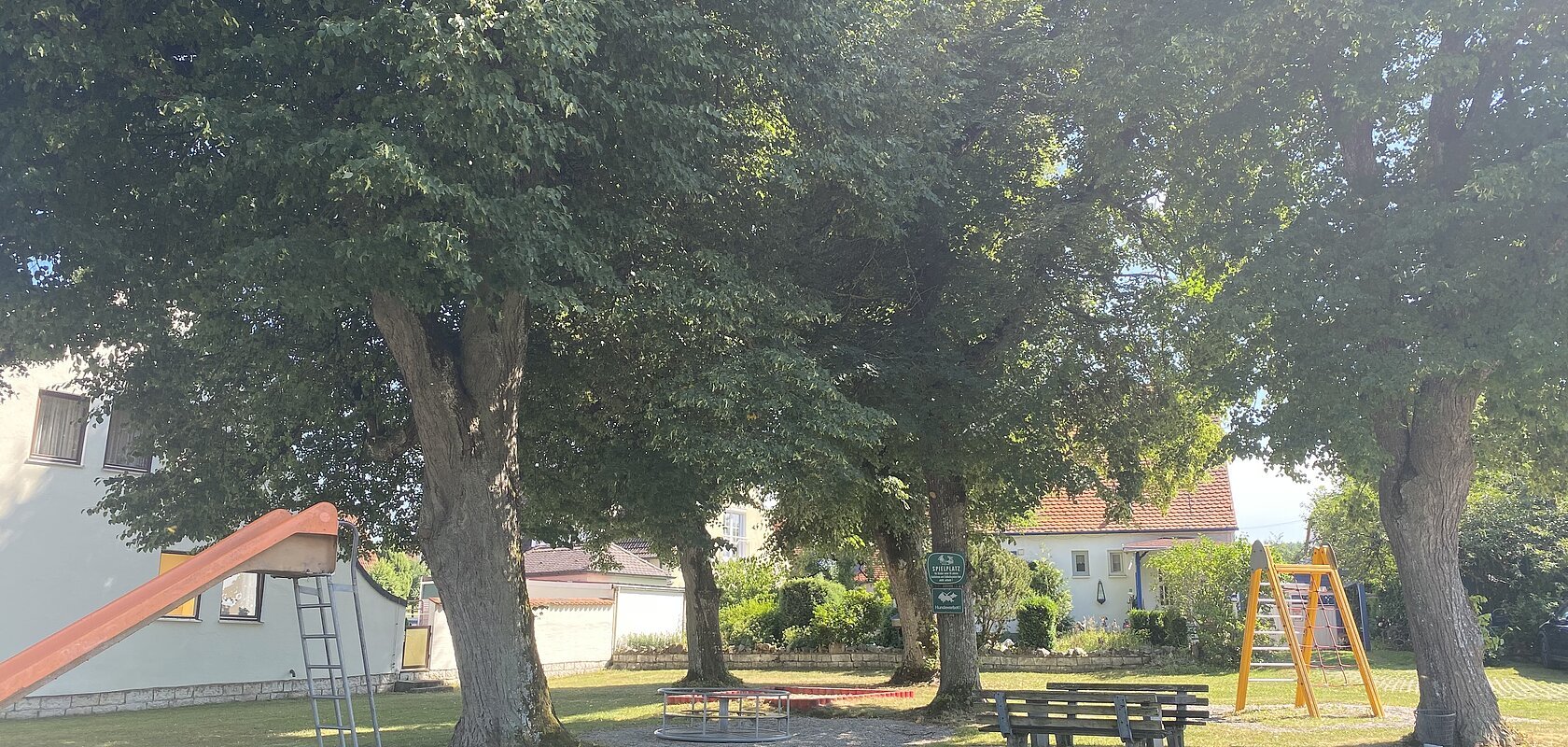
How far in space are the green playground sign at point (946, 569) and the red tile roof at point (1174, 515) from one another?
18425 mm

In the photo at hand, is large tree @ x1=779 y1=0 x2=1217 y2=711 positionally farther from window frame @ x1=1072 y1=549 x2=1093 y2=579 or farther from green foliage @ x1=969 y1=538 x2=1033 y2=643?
window frame @ x1=1072 y1=549 x2=1093 y2=579

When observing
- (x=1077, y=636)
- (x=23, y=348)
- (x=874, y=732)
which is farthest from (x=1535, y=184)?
(x=1077, y=636)

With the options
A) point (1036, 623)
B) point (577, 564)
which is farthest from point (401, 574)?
point (1036, 623)

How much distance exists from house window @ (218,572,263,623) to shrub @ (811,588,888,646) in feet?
45.9

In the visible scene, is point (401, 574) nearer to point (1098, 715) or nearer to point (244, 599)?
point (244, 599)

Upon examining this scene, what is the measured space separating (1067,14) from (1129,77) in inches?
127

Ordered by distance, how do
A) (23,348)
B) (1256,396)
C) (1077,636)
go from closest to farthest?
(23,348) < (1256,396) < (1077,636)

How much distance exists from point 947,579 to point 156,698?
1510 centimetres

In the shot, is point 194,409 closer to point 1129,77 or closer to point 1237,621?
point 1129,77

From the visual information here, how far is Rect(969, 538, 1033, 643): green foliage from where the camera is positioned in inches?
1051

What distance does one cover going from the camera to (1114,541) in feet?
116

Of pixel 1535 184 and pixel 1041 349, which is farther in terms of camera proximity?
pixel 1041 349

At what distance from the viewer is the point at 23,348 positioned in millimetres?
11477

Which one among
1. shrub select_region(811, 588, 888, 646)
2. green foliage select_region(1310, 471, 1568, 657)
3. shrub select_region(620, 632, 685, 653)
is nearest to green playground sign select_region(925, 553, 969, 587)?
green foliage select_region(1310, 471, 1568, 657)
